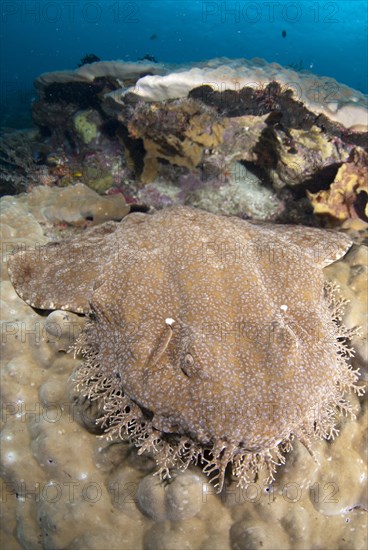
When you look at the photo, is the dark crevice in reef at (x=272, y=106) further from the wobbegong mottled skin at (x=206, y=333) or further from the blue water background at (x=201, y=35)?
the blue water background at (x=201, y=35)

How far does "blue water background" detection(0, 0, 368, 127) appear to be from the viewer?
5531 cm

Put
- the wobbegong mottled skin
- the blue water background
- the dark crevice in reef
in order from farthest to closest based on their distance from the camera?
the blue water background
the dark crevice in reef
the wobbegong mottled skin

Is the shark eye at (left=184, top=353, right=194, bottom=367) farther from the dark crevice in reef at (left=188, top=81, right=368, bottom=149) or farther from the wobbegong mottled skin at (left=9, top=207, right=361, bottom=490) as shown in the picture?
the dark crevice in reef at (left=188, top=81, right=368, bottom=149)

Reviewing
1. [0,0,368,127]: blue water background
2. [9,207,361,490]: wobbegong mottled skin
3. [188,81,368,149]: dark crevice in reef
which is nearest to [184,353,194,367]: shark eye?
[9,207,361,490]: wobbegong mottled skin

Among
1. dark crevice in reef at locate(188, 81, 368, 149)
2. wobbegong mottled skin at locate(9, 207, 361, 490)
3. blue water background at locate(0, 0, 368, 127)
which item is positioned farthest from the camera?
blue water background at locate(0, 0, 368, 127)

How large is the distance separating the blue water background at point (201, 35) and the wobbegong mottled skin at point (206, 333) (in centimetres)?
5435

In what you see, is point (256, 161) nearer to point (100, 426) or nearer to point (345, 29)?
point (100, 426)

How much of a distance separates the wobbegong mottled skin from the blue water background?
178 ft

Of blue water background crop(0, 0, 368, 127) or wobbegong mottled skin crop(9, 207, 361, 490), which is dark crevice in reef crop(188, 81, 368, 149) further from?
blue water background crop(0, 0, 368, 127)

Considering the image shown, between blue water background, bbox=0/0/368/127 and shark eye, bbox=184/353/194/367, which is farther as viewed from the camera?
blue water background, bbox=0/0/368/127

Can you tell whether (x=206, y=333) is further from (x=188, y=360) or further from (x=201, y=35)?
(x=201, y=35)

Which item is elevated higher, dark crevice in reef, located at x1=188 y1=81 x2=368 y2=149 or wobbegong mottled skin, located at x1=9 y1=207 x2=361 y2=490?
dark crevice in reef, located at x1=188 y1=81 x2=368 y2=149

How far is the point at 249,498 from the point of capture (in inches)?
101

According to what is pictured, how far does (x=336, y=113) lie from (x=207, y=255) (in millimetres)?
2956
